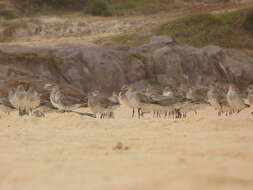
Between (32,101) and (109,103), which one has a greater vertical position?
(32,101)

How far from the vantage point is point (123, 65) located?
A: 24891 mm

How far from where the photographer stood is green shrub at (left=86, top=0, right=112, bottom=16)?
46156mm

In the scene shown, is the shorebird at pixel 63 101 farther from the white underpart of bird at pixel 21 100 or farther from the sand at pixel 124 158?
the sand at pixel 124 158

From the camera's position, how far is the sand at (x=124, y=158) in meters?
5.24

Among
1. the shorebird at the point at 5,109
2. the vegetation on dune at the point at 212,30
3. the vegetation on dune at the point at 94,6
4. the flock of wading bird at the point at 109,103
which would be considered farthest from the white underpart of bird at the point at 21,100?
the vegetation on dune at the point at 94,6

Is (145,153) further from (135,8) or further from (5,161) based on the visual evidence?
(135,8)

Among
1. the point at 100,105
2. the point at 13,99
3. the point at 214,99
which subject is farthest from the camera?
the point at 214,99

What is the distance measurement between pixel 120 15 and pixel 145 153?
3968cm

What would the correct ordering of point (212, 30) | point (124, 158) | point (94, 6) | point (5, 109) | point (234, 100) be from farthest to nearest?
point (94, 6), point (212, 30), point (234, 100), point (5, 109), point (124, 158)

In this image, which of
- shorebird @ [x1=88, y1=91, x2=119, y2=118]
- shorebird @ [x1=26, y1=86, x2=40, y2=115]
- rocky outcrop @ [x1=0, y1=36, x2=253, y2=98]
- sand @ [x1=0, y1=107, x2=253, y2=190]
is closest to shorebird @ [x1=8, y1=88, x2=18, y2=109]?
shorebird @ [x1=26, y1=86, x2=40, y2=115]

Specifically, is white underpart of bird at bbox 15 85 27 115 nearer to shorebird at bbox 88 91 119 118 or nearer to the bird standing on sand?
the bird standing on sand

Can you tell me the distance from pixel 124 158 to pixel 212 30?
3018 cm

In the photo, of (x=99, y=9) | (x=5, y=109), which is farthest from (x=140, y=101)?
(x=99, y=9)

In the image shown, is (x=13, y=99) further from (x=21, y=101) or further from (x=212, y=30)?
(x=212, y=30)
